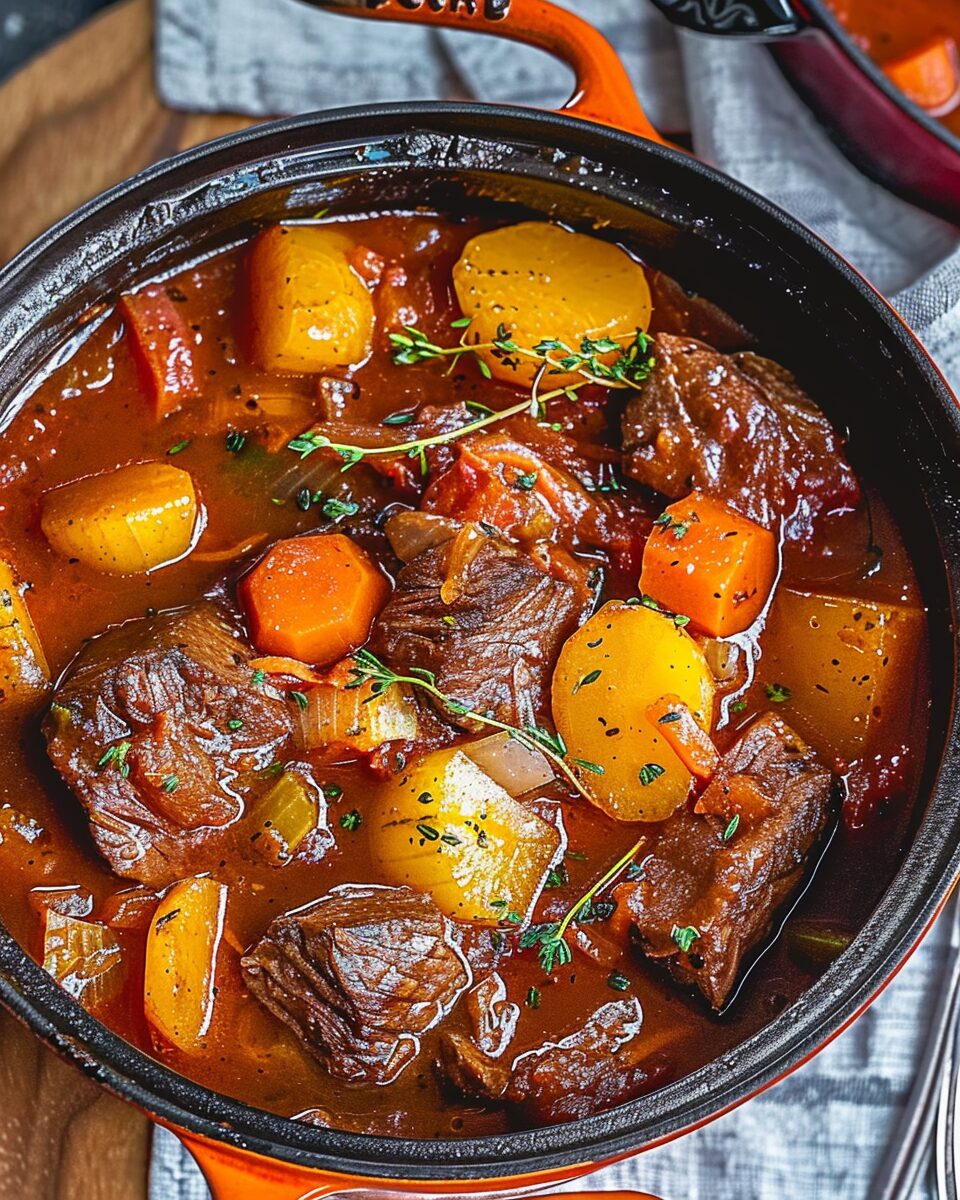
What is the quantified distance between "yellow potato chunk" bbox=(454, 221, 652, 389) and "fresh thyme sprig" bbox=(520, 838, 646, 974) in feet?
2.97

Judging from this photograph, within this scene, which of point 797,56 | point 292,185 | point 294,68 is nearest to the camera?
point 292,185

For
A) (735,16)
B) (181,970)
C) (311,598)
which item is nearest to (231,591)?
(311,598)

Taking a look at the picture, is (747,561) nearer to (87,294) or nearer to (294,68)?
(87,294)

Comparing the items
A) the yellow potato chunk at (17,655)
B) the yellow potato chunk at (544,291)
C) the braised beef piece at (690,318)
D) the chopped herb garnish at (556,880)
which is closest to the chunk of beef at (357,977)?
the chopped herb garnish at (556,880)

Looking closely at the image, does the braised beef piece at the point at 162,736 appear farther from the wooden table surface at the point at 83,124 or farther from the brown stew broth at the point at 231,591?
the wooden table surface at the point at 83,124

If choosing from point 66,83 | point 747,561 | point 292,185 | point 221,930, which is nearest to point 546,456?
point 747,561

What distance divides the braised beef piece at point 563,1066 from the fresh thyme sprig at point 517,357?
1013 millimetres

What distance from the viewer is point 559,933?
2260 mm

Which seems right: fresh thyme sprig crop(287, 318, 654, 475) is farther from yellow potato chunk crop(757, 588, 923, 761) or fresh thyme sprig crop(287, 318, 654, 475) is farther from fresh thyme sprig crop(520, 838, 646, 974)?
fresh thyme sprig crop(520, 838, 646, 974)

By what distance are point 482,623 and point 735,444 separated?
0.59 m

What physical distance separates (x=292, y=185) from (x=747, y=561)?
110 centimetres

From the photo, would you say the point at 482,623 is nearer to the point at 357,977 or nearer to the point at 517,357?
the point at 517,357

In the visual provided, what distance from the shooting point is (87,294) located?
8.06 feet

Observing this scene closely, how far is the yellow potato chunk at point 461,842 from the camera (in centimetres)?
231
